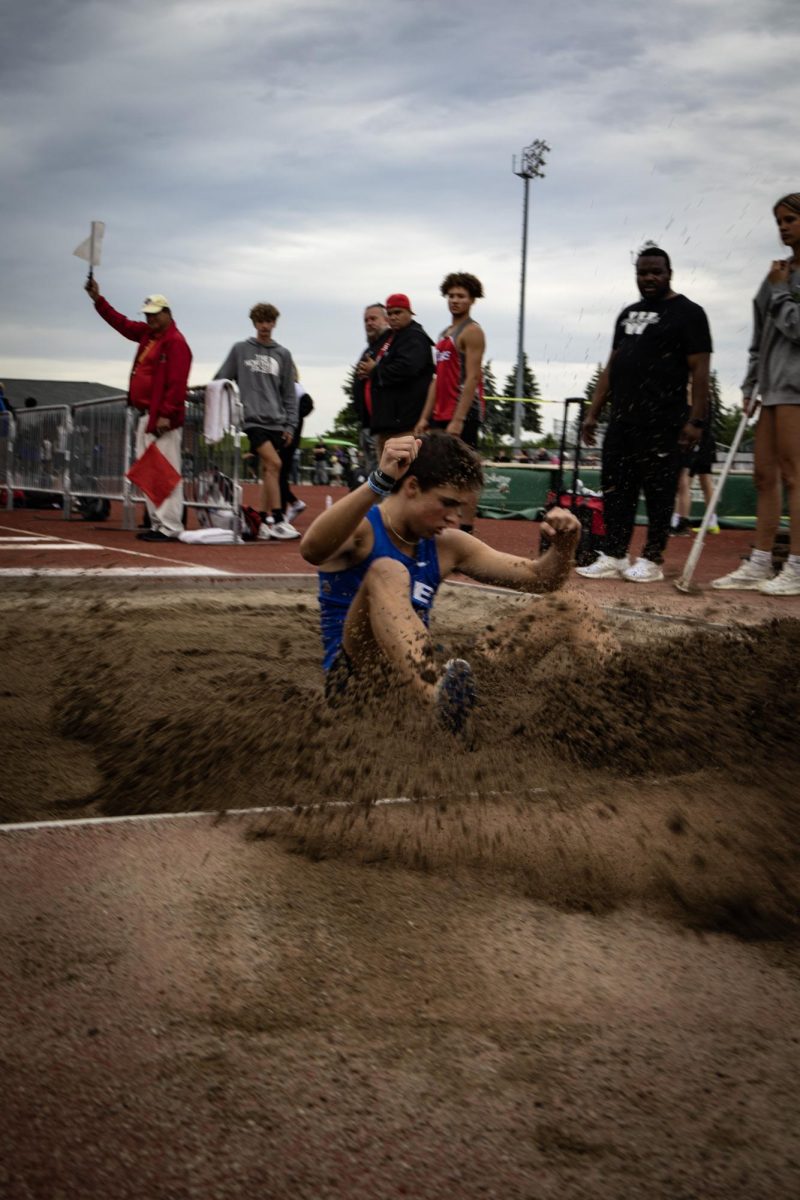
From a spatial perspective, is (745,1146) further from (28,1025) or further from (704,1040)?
(28,1025)

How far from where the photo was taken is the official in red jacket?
10.1 meters

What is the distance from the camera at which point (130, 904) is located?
2141 mm

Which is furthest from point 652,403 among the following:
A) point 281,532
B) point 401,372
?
point 281,532

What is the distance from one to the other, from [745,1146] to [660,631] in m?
3.91

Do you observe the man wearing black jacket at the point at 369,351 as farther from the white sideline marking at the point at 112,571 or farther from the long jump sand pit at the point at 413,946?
the long jump sand pit at the point at 413,946

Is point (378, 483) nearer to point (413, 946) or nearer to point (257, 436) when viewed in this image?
point (413, 946)

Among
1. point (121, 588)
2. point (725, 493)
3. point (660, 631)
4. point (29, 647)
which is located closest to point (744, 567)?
point (660, 631)

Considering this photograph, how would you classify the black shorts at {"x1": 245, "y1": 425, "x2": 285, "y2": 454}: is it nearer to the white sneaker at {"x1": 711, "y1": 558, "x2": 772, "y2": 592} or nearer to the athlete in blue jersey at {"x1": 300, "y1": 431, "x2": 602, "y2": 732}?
the white sneaker at {"x1": 711, "y1": 558, "x2": 772, "y2": 592}

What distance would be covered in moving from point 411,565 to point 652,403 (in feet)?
12.7

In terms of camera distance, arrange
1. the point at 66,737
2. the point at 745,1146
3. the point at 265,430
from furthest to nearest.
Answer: the point at 265,430, the point at 66,737, the point at 745,1146

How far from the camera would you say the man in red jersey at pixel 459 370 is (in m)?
7.95

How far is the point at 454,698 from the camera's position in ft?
10.5

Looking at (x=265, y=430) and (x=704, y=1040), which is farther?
(x=265, y=430)

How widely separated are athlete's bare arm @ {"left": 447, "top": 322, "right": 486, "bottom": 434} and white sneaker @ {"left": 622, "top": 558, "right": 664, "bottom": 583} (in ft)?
5.27
